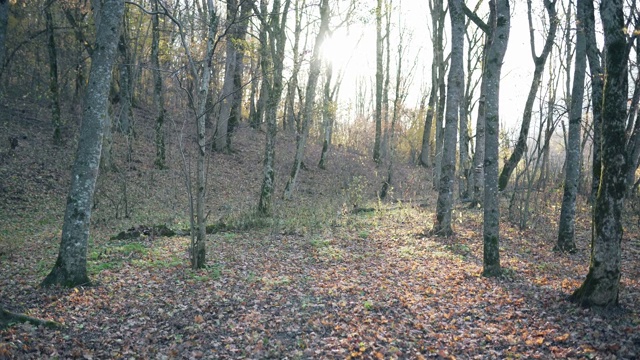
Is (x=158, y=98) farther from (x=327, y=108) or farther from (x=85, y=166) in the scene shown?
(x=85, y=166)

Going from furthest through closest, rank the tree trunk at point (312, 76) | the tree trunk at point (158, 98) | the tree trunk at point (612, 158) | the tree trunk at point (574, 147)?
the tree trunk at point (158, 98), the tree trunk at point (312, 76), the tree trunk at point (574, 147), the tree trunk at point (612, 158)

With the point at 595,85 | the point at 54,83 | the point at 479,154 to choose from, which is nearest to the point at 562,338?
the point at 595,85

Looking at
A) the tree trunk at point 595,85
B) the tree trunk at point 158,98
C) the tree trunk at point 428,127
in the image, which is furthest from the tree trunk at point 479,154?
the tree trunk at point 158,98

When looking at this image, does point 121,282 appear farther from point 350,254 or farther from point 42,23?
point 42,23

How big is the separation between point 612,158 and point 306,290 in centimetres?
547

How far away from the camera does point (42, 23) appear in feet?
78.8

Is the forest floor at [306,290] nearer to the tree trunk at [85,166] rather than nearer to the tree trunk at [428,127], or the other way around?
the tree trunk at [85,166]

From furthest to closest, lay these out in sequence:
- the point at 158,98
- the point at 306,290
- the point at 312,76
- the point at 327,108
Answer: the point at 327,108, the point at 158,98, the point at 312,76, the point at 306,290

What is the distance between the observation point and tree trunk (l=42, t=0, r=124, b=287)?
7.20m

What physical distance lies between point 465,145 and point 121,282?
1438 cm

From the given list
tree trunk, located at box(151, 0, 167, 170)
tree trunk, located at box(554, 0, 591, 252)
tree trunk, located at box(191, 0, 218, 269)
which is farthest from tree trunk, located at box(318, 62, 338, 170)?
tree trunk, located at box(191, 0, 218, 269)

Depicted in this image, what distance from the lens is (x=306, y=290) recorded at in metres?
7.90

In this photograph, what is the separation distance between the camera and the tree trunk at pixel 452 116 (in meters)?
11.5

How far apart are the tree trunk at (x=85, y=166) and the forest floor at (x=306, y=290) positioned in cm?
41
